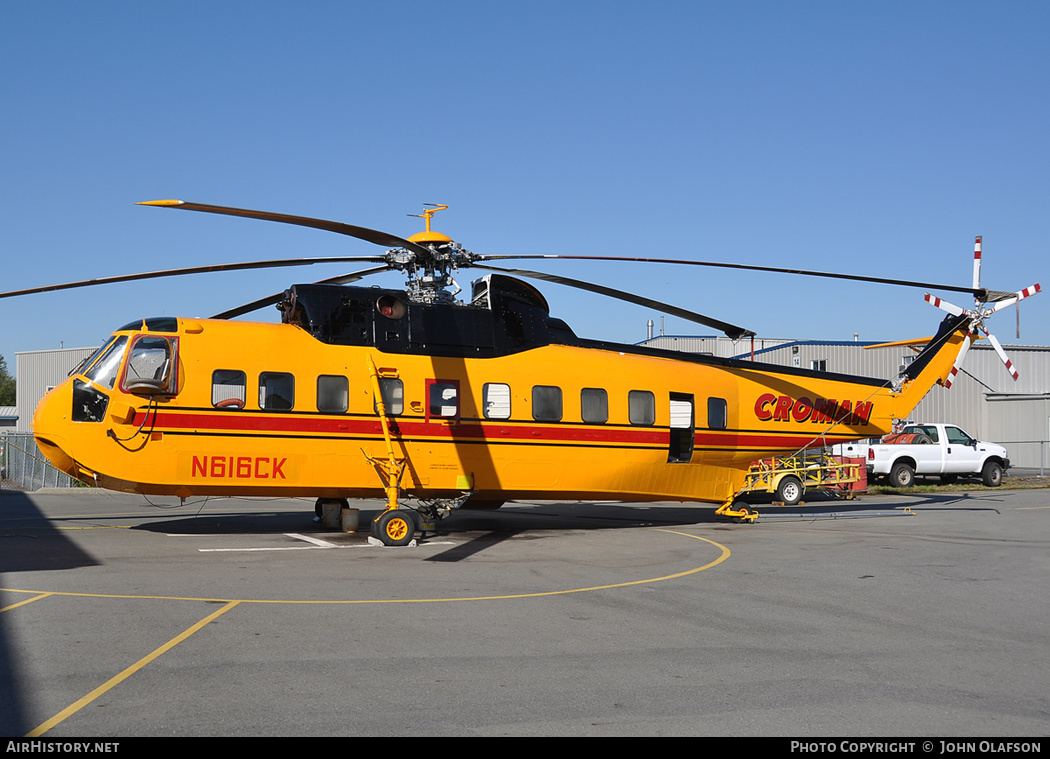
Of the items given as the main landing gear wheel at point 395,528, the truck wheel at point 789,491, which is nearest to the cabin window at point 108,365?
the main landing gear wheel at point 395,528

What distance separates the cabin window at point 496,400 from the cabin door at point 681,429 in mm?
3709

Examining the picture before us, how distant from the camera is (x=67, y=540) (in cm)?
1377

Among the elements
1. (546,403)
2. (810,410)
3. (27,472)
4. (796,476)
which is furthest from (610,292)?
(27,472)

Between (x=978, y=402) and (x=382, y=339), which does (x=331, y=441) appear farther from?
(x=978, y=402)

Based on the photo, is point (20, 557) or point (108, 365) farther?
point (108, 365)

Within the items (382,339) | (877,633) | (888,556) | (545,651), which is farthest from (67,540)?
(888,556)

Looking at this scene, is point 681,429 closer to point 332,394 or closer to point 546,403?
point 546,403

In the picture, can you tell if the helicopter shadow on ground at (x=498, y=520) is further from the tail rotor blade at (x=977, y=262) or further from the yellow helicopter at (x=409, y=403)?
the tail rotor blade at (x=977, y=262)

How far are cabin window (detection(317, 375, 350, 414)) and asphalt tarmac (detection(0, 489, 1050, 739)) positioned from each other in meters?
2.36

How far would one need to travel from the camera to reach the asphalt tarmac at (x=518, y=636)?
5.43 meters

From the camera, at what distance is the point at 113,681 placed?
19.7ft

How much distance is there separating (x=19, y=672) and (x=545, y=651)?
4111 mm

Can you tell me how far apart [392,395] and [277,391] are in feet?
6.56

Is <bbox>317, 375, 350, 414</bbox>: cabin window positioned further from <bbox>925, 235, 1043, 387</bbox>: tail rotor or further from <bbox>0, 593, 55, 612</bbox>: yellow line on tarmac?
<bbox>925, 235, 1043, 387</bbox>: tail rotor
